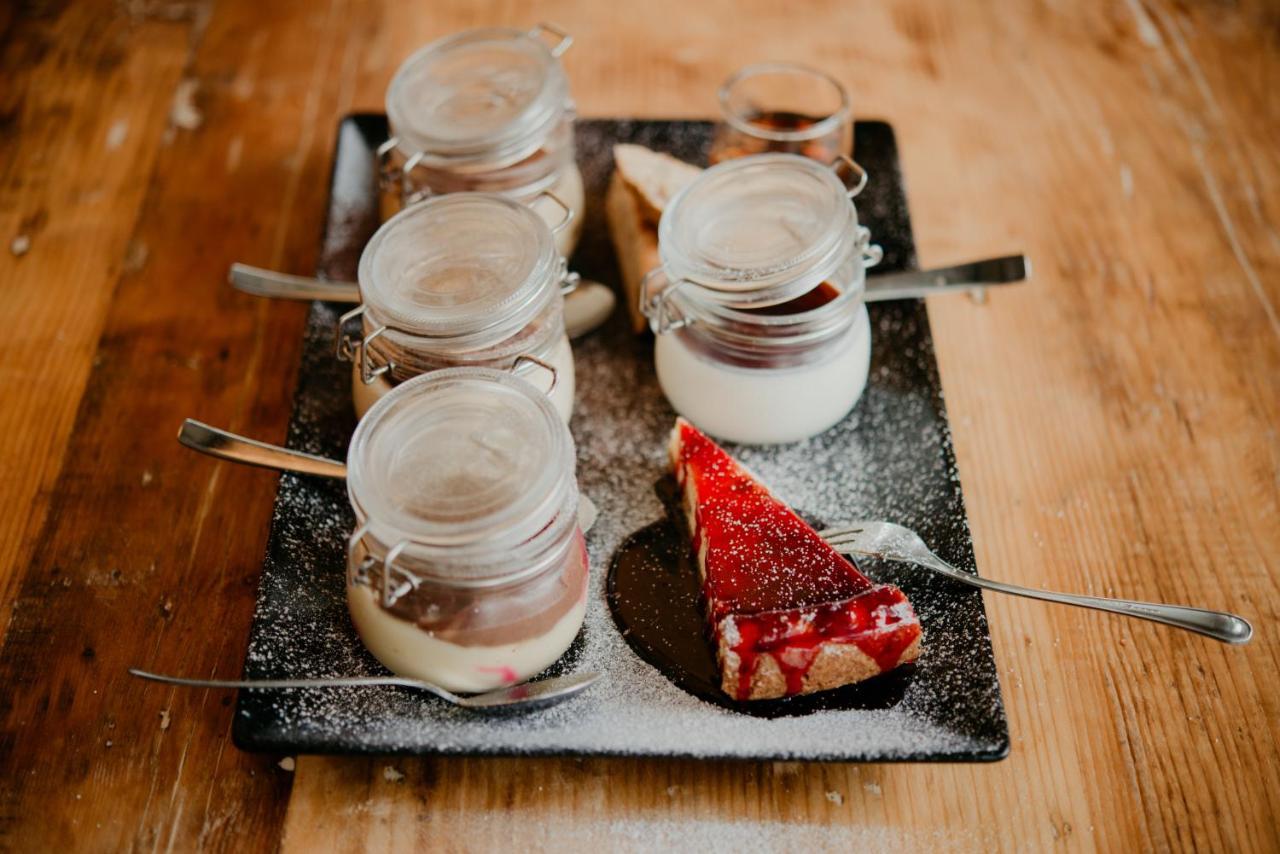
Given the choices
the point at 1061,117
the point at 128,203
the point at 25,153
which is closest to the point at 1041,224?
the point at 1061,117

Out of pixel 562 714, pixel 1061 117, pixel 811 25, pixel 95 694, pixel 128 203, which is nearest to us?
pixel 562 714

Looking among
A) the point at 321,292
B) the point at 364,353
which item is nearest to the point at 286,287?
the point at 321,292

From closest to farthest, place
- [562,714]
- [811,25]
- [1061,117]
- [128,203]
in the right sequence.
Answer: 1. [562,714]
2. [128,203]
3. [1061,117]
4. [811,25]

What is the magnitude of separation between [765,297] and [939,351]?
1.55 ft

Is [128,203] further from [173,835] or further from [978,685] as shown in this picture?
[978,685]

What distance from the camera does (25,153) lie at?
1930mm

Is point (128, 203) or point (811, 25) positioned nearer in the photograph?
point (128, 203)

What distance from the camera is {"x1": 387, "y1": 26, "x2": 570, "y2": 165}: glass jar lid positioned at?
1.51 m

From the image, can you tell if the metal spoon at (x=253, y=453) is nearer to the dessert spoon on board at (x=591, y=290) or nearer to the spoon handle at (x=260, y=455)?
the spoon handle at (x=260, y=455)

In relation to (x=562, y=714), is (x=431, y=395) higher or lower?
higher

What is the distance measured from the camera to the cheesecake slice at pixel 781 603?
1.17 metres

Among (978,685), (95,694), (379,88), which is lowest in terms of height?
(95,694)

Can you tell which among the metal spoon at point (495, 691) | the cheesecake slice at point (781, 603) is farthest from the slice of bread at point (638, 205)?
the metal spoon at point (495, 691)

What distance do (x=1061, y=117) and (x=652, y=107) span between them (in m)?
0.75
